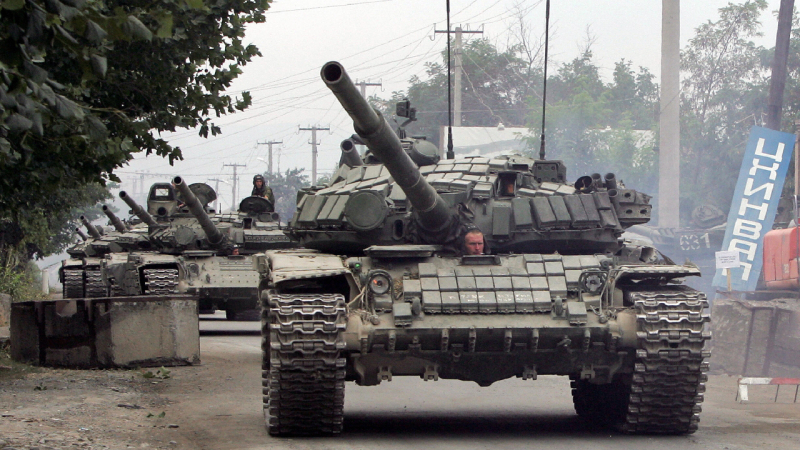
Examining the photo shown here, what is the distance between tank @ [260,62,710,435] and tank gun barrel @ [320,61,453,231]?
0.01m

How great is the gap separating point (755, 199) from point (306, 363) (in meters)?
14.4

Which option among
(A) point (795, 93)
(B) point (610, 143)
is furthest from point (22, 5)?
(B) point (610, 143)

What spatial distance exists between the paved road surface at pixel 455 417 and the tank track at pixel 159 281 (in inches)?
131

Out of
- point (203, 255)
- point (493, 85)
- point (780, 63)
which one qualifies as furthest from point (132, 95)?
point (493, 85)

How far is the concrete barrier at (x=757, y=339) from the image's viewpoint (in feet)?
55.2

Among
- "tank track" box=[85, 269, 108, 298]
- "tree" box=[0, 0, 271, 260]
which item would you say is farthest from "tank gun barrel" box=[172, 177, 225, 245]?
"tree" box=[0, 0, 271, 260]

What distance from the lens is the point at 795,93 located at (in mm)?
33094

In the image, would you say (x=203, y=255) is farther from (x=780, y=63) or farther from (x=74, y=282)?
(x=780, y=63)

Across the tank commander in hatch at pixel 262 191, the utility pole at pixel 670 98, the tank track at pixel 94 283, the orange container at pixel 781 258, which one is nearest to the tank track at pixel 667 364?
the orange container at pixel 781 258

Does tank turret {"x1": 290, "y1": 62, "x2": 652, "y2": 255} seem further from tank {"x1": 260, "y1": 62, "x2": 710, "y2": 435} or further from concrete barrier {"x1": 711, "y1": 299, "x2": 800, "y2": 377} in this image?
concrete barrier {"x1": 711, "y1": 299, "x2": 800, "y2": 377}

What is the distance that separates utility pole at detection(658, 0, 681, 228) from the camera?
3388cm

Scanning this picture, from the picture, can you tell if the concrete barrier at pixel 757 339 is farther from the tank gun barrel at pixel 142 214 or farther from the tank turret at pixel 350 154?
the tank gun barrel at pixel 142 214

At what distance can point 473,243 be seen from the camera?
10367 millimetres

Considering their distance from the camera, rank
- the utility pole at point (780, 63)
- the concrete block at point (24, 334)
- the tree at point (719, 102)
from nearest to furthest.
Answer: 1. the concrete block at point (24, 334)
2. the utility pole at point (780, 63)
3. the tree at point (719, 102)
